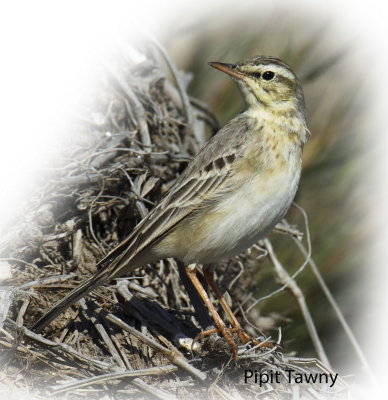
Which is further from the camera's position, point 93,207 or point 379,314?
point 379,314

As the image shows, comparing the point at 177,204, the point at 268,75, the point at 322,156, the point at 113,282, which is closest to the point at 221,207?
the point at 177,204

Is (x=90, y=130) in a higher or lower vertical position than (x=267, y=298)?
higher

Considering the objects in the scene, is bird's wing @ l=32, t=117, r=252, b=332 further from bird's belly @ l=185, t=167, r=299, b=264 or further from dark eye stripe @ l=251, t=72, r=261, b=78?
dark eye stripe @ l=251, t=72, r=261, b=78

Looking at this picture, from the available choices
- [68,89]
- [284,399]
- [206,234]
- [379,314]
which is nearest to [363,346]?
[379,314]

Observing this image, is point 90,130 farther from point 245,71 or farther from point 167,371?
point 167,371

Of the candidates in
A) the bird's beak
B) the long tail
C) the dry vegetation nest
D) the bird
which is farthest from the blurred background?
the long tail

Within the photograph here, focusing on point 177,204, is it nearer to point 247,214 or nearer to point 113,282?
point 247,214
